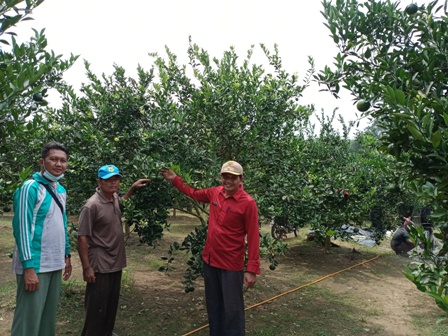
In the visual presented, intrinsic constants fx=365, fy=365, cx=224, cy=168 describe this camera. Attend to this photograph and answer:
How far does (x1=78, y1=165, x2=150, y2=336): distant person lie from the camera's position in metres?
3.02

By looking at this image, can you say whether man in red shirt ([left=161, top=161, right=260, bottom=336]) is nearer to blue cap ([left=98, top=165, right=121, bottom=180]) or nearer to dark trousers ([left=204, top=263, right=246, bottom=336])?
dark trousers ([left=204, top=263, right=246, bottom=336])

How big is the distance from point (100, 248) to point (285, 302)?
303cm

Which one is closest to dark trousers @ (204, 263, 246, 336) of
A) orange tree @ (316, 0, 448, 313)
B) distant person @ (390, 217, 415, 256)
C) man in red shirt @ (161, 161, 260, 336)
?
man in red shirt @ (161, 161, 260, 336)

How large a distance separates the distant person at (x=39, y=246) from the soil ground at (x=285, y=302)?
1436 mm

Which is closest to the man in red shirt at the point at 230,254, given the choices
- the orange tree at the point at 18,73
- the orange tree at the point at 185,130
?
the orange tree at the point at 185,130

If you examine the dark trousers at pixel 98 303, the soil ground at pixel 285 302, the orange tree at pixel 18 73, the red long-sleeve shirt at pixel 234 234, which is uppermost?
the orange tree at pixel 18 73

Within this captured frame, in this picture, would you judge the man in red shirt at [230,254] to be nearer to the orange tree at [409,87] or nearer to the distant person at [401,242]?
the orange tree at [409,87]

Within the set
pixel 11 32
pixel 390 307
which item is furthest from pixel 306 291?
pixel 11 32

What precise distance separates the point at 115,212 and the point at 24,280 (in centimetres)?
92

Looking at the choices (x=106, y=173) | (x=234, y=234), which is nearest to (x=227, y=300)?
(x=234, y=234)

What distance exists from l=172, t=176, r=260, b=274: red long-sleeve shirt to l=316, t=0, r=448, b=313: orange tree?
1166 mm

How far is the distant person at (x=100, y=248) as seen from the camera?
3.02 metres

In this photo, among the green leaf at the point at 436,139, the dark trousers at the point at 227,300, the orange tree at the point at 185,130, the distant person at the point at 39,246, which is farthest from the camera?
the orange tree at the point at 185,130

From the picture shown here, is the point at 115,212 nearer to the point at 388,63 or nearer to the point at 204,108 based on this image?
the point at 204,108
